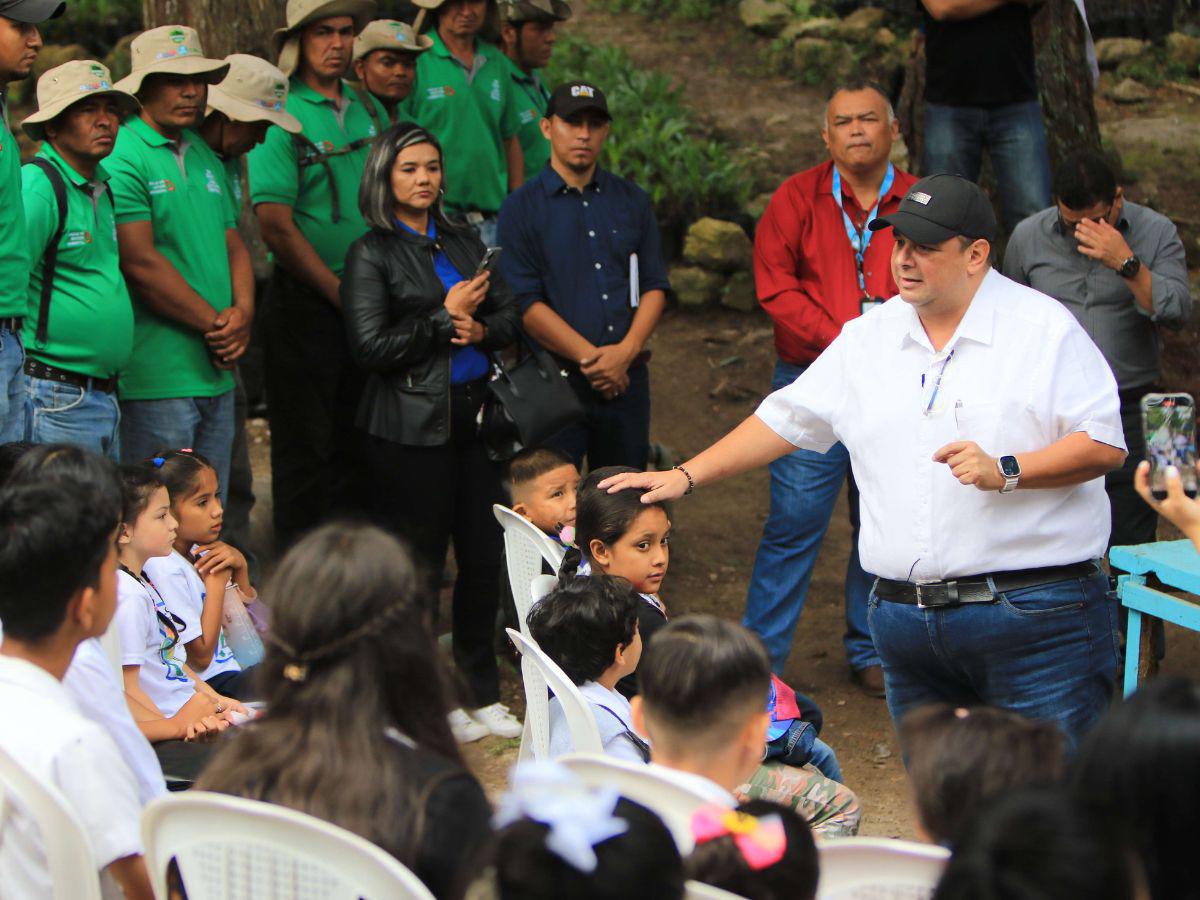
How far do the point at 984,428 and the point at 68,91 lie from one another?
305 cm

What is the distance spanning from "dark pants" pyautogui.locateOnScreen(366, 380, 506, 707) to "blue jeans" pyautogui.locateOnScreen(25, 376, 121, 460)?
3.17 feet

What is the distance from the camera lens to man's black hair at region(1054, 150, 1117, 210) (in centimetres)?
504

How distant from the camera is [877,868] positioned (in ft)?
7.14

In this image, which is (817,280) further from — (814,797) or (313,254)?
(814,797)

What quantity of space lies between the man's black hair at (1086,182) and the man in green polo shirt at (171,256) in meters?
3.08

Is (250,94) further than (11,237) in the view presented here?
Yes

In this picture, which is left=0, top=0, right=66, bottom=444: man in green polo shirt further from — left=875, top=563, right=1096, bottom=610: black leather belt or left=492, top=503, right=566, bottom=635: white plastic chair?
left=875, top=563, right=1096, bottom=610: black leather belt

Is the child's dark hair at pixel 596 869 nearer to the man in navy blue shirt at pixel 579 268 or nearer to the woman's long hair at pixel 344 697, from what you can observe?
the woman's long hair at pixel 344 697

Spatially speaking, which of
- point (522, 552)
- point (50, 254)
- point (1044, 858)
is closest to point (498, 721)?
point (522, 552)

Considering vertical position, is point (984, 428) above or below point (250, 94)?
below

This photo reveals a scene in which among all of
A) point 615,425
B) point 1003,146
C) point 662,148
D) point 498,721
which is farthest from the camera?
point 662,148

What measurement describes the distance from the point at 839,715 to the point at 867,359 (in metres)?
2.18

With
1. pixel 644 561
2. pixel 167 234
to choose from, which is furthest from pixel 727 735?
pixel 167 234

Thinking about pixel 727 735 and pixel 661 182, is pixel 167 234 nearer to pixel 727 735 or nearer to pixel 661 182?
pixel 727 735
